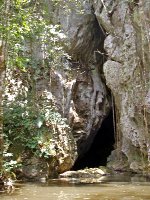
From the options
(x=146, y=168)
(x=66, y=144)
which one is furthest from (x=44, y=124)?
(x=146, y=168)

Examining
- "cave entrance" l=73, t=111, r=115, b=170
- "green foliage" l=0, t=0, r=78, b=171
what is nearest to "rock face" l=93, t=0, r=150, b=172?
"green foliage" l=0, t=0, r=78, b=171

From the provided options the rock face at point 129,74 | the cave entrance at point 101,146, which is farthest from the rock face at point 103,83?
the cave entrance at point 101,146

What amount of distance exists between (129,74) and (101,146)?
27.8 ft

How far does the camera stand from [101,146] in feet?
71.7

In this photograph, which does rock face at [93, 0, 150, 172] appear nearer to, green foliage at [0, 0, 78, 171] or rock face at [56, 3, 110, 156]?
rock face at [56, 3, 110, 156]

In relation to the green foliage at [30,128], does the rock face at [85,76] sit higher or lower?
higher

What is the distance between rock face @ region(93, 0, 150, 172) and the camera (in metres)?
13.3

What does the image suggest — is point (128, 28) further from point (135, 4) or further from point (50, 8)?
point (50, 8)

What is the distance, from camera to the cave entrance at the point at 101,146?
65.9 ft

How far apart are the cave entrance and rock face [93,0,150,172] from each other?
421 cm

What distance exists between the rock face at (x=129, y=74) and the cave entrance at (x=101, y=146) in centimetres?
421

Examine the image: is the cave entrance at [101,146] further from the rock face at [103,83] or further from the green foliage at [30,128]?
the green foliage at [30,128]

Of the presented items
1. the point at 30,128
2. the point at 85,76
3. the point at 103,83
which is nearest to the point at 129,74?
the point at 85,76

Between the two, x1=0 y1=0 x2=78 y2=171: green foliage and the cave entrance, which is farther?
the cave entrance
